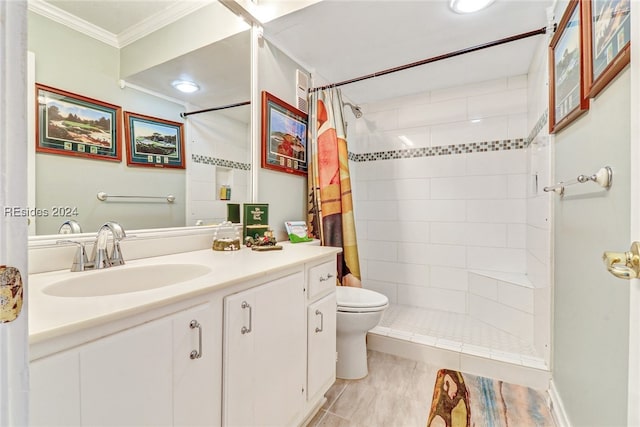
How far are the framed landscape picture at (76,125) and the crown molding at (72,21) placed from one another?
246 millimetres

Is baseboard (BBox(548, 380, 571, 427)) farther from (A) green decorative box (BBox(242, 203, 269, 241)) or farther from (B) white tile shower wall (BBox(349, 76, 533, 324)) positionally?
(A) green decorative box (BBox(242, 203, 269, 241))

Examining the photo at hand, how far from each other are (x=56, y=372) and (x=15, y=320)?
0.35m

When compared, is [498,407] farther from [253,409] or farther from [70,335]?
[70,335]

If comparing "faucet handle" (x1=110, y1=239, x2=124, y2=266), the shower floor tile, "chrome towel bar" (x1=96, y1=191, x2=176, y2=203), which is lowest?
the shower floor tile

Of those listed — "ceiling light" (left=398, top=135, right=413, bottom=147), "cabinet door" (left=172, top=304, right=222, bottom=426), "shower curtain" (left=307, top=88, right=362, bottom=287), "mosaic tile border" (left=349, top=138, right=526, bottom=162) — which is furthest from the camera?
"ceiling light" (left=398, top=135, right=413, bottom=147)

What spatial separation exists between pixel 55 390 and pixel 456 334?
7.57 ft

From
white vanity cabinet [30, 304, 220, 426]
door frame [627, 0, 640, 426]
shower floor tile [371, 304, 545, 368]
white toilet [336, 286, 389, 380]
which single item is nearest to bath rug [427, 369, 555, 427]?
shower floor tile [371, 304, 545, 368]

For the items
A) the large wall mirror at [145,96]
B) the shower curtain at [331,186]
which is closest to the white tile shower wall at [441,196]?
the shower curtain at [331,186]

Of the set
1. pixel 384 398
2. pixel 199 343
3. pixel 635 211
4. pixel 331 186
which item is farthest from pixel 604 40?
pixel 384 398

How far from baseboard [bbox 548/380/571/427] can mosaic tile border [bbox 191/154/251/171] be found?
2.07m

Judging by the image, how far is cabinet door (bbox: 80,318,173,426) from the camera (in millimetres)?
601

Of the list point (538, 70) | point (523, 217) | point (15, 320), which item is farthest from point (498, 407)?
point (538, 70)

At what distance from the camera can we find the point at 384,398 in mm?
1586

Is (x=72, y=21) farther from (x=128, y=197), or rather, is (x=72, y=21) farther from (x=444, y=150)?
(x=444, y=150)
